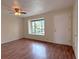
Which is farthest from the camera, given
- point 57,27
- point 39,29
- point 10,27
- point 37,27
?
point 37,27

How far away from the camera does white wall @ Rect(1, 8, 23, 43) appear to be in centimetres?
589

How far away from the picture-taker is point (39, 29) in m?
7.08

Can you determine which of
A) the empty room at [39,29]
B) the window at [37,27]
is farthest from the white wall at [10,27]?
the window at [37,27]

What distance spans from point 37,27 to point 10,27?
7.23ft

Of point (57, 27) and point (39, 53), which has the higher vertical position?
point (57, 27)

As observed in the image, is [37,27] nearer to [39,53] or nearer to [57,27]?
[57,27]

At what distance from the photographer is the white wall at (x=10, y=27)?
19.3 feet

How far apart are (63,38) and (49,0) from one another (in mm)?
2540

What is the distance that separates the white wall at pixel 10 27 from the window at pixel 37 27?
991mm

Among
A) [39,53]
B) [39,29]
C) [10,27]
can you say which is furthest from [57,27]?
[10,27]

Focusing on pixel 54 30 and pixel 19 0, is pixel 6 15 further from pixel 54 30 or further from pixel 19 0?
pixel 54 30

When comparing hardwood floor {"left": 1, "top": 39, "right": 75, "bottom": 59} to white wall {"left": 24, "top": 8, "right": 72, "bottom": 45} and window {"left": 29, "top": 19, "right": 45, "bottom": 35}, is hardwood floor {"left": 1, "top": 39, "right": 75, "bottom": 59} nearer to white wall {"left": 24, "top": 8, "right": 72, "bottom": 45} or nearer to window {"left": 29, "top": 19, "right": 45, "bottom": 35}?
white wall {"left": 24, "top": 8, "right": 72, "bottom": 45}

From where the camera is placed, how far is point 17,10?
176 inches

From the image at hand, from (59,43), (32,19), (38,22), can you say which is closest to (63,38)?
(59,43)
